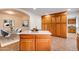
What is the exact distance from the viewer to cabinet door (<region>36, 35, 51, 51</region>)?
3.38 meters

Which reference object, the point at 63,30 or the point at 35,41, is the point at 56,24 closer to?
the point at 63,30

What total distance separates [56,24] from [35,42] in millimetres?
914

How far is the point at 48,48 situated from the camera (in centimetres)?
339

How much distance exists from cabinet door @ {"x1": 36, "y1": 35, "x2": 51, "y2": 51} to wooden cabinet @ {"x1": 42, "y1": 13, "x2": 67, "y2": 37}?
331mm

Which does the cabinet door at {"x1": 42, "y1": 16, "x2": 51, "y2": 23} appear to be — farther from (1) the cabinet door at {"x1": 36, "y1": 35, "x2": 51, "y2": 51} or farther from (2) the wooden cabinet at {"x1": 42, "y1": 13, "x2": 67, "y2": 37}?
(1) the cabinet door at {"x1": 36, "y1": 35, "x2": 51, "y2": 51}

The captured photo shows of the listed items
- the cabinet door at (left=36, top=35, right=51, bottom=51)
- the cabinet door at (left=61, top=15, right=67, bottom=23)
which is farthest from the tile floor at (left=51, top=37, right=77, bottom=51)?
the cabinet door at (left=61, top=15, right=67, bottom=23)

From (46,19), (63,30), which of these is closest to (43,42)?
(63,30)

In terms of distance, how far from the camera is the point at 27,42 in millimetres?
3357

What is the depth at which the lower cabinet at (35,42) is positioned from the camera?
3.35 m

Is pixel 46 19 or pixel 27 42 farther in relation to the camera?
pixel 27 42
